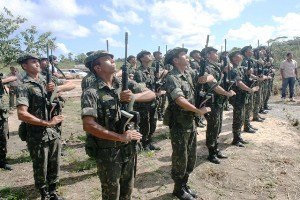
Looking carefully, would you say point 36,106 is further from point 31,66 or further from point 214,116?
point 214,116

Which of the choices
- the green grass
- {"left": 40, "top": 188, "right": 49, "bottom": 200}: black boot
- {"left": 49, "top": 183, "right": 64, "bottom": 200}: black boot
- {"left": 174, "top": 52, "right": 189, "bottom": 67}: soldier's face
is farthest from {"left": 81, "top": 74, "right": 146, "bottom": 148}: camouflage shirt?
the green grass

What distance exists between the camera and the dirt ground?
5.32 metres

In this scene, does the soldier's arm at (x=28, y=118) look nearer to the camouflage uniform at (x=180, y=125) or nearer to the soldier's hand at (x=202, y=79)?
the camouflage uniform at (x=180, y=125)

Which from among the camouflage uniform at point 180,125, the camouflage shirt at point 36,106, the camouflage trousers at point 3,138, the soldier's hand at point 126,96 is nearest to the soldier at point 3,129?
the camouflage trousers at point 3,138

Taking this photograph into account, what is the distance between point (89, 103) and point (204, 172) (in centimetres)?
352

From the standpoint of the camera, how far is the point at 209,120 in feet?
21.5

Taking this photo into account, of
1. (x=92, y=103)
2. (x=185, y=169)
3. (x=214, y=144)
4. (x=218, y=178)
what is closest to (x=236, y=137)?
(x=214, y=144)

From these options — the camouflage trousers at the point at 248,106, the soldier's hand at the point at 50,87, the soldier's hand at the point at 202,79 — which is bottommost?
the camouflage trousers at the point at 248,106

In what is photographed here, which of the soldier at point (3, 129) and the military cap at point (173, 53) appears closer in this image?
the military cap at point (173, 53)

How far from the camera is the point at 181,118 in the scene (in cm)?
474

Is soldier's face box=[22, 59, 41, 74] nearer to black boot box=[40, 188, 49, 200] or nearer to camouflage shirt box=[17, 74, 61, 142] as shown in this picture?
camouflage shirt box=[17, 74, 61, 142]

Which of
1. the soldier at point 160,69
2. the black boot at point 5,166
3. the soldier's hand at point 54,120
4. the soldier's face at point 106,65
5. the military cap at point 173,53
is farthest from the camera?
the soldier at point 160,69

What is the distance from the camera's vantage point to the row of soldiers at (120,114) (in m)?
3.40

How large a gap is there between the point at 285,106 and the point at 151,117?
7948 millimetres
